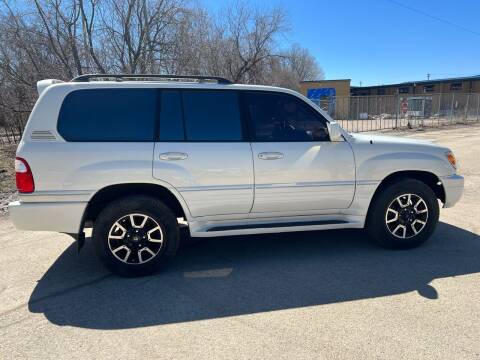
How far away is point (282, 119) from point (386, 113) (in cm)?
2244

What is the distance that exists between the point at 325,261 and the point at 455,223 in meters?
2.58

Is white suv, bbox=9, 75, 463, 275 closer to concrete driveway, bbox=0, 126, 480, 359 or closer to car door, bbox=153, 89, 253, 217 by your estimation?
car door, bbox=153, 89, 253, 217

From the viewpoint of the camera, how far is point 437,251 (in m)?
4.23

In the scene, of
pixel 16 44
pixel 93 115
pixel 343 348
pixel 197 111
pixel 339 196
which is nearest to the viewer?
pixel 343 348

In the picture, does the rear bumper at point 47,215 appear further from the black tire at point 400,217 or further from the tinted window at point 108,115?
the black tire at point 400,217

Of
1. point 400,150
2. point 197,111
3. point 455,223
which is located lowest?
point 455,223

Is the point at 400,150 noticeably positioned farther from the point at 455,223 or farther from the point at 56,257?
the point at 56,257

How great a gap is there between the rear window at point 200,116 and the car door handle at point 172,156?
168 mm

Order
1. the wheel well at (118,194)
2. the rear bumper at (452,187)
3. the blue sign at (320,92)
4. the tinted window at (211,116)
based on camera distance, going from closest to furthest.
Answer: the wheel well at (118,194), the tinted window at (211,116), the rear bumper at (452,187), the blue sign at (320,92)

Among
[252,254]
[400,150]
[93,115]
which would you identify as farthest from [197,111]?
[400,150]

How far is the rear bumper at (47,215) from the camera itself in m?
3.41

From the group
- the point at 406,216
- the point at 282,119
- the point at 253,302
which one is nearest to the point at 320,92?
the point at 406,216

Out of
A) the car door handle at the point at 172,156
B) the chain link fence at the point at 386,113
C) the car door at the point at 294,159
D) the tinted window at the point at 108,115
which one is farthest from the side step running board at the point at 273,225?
the chain link fence at the point at 386,113

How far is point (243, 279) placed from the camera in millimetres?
3619
